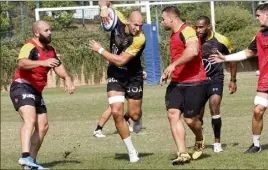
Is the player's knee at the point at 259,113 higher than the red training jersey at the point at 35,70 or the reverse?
the reverse

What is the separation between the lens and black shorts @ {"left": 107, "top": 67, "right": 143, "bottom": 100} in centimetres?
1081

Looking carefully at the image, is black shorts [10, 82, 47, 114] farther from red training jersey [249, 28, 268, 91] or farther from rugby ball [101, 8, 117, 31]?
red training jersey [249, 28, 268, 91]

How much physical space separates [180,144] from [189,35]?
154 centimetres

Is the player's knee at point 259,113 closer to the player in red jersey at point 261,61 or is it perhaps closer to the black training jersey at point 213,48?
the player in red jersey at point 261,61

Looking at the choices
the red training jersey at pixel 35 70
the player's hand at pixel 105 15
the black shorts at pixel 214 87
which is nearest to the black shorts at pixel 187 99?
the player's hand at pixel 105 15

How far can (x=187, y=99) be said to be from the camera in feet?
34.2

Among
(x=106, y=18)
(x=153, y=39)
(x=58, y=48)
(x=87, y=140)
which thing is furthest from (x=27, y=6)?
(x=106, y=18)

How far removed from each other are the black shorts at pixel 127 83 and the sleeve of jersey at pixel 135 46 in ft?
1.52

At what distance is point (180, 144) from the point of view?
1024 cm

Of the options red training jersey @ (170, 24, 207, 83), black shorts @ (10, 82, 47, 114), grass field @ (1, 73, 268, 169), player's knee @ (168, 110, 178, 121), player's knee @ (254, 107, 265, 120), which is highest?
red training jersey @ (170, 24, 207, 83)

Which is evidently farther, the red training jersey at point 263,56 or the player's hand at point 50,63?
the red training jersey at point 263,56

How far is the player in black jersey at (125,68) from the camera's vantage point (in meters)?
10.5

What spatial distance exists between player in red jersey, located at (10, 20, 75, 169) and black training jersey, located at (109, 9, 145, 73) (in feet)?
3.41

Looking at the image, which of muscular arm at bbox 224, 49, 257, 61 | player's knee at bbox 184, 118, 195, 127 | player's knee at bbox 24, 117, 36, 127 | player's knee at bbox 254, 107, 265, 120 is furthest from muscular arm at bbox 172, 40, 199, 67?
player's knee at bbox 24, 117, 36, 127
